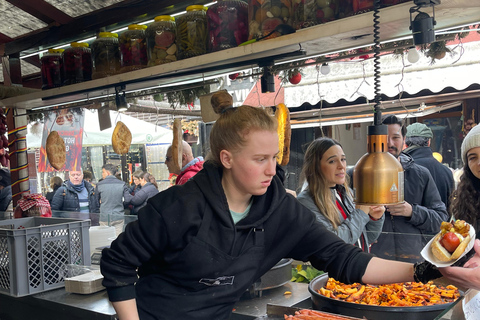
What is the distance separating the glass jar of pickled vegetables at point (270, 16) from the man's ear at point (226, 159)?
36.0 inches

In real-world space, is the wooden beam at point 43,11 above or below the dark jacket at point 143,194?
above

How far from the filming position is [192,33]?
3078 millimetres

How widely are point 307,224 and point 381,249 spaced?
102 cm

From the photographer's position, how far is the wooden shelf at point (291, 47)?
1.96 meters

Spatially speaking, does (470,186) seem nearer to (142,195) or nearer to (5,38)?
(5,38)

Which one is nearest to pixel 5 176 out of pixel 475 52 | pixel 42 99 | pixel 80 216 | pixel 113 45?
pixel 80 216

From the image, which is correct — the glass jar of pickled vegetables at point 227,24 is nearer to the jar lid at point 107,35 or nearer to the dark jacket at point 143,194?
the jar lid at point 107,35

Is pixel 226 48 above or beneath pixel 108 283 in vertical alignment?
above

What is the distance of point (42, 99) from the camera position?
13.9ft

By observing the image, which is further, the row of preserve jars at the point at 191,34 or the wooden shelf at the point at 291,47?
the row of preserve jars at the point at 191,34

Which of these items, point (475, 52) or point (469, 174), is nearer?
point (469, 174)

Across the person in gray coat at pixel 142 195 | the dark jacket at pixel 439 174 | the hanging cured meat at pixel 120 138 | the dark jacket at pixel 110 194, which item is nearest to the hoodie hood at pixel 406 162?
the dark jacket at pixel 439 174

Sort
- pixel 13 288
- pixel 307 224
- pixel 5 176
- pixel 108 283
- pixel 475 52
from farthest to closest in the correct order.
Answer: pixel 5 176 → pixel 475 52 → pixel 13 288 → pixel 307 224 → pixel 108 283

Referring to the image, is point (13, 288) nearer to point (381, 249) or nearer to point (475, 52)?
point (381, 249)
